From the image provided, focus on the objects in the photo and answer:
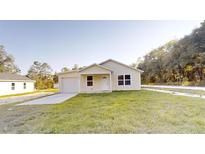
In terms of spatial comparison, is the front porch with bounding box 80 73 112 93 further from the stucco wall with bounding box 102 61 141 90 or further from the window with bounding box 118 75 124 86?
the window with bounding box 118 75 124 86

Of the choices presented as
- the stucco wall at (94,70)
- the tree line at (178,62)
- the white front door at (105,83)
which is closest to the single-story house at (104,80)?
the white front door at (105,83)

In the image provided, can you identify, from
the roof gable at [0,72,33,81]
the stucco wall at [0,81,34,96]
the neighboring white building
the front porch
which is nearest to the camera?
the front porch

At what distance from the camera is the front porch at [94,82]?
46.5ft

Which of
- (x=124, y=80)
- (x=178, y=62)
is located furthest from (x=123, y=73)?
(x=178, y=62)

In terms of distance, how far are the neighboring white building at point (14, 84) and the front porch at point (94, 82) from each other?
6.36 m

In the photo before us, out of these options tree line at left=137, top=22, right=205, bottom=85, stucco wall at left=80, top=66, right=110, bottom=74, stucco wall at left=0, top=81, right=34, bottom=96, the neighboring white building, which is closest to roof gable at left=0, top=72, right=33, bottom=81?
the neighboring white building

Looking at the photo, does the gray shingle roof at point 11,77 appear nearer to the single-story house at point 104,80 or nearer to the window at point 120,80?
the single-story house at point 104,80

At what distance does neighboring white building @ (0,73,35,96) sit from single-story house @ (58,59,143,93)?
15.0 ft

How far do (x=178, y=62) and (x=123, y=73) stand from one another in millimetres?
7742

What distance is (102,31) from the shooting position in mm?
8852

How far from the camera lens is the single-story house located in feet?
46.5
